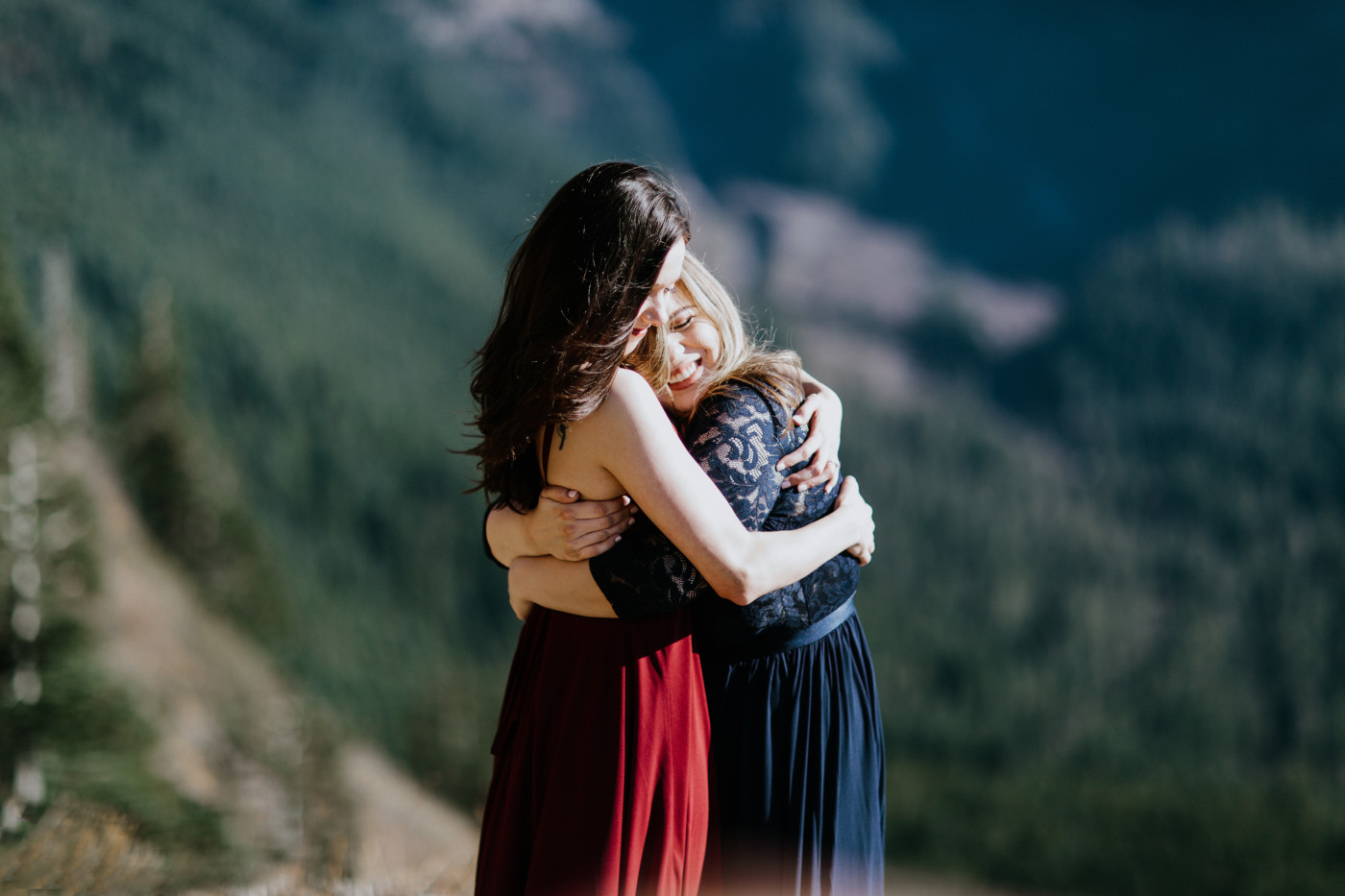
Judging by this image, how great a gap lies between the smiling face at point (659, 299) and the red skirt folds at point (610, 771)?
63 cm

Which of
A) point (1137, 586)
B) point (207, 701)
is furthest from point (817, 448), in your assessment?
point (1137, 586)

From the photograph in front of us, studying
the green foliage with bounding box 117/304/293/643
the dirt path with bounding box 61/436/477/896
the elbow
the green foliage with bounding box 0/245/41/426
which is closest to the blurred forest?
the green foliage with bounding box 117/304/293/643

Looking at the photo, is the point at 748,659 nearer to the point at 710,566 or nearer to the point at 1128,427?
the point at 710,566

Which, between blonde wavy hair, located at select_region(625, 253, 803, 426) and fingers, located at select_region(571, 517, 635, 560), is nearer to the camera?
fingers, located at select_region(571, 517, 635, 560)

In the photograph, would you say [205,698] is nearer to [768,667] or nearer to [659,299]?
[768,667]

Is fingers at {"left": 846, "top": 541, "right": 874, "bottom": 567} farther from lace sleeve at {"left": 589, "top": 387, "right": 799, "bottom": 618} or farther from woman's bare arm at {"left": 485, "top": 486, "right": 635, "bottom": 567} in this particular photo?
woman's bare arm at {"left": 485, "top": 486, "right": 635, "bottom": 567}

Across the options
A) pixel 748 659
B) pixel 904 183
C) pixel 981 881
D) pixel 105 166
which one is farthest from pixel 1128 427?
pixel 748 659

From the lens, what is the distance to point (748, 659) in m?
2.21

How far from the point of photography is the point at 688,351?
2398mm

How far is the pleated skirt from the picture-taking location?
2150 mm

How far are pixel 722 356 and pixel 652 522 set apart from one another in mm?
515

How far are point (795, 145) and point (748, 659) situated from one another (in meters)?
84.6

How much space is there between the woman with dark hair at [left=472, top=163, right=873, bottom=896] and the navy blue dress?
0.09m

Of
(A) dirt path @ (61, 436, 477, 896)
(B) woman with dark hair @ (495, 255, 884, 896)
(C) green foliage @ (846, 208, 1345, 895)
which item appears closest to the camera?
(B) woman with dark hair @ (495, 255, 884, 896)
